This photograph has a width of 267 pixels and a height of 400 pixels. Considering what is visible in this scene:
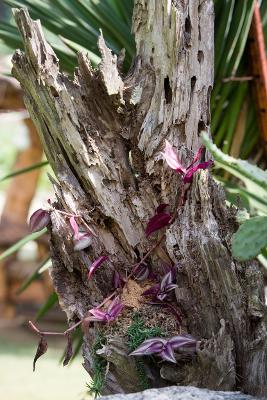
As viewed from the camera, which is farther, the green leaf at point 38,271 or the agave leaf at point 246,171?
the green leaf at point 38,271

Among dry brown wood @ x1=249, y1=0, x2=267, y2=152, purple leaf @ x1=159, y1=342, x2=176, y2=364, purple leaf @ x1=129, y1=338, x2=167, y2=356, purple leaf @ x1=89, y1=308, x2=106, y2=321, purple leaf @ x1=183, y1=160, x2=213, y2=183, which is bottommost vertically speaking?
purple leaf @ x1=159, y1=342, x2=176, y2=364

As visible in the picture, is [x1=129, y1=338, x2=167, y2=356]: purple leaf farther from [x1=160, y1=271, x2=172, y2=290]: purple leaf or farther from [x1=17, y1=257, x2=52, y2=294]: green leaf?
[x1=17, y1=257, x2=52, y2=294]: green leaf

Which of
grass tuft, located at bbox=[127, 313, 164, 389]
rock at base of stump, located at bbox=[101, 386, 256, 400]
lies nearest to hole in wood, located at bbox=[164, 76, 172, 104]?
grass tuft, located at bbox=[127, 313, 164, 389]

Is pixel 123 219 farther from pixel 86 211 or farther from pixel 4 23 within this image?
pixel 4 23

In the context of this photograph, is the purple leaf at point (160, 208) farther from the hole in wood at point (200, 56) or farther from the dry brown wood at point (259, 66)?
the dry brown wood at point (259, 66)

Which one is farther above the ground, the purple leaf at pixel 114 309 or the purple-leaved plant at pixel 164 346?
the purple leaf at pixel 114 309

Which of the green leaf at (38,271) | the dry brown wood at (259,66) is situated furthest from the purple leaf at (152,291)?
the dry brown wood at (259,66)

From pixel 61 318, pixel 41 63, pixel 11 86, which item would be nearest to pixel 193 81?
pixel 41 63
